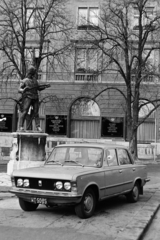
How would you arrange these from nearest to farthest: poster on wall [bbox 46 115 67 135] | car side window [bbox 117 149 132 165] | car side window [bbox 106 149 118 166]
Result: 1. car side window [bbox 106 149 118 166]
2. car side window [bbox 117 149 132 165]
3. poster on wall [bbox 46 115 67 135]

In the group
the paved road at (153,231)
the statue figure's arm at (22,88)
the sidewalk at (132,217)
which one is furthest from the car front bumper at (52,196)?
the statue figure's arm at (22,88)

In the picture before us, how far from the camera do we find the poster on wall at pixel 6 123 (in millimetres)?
28734

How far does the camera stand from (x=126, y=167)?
26.8ft

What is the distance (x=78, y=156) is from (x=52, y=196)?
4.80 feet

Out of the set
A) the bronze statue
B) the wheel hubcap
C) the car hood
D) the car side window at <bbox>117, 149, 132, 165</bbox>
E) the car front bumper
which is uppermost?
the bronze statue

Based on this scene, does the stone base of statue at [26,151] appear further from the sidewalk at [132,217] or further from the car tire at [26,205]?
the car tire at [26,205]

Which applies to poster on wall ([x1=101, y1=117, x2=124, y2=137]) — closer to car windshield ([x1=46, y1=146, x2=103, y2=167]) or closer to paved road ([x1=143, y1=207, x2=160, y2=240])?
car windshield ([x1=46, y1=146, x2=103, y2=167])

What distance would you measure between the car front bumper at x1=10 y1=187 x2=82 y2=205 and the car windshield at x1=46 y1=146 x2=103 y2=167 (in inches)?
43.4

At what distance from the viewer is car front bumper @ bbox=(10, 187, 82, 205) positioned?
20.3 ft

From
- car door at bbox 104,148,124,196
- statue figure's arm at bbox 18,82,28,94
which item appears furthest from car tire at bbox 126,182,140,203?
statue figure's arm at bbox 18,82,28,94

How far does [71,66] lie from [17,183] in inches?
893

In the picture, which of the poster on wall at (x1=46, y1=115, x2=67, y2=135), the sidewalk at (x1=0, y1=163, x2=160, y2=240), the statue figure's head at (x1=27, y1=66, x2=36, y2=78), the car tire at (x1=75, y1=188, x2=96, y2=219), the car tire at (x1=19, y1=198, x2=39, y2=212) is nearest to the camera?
the sidewalk at (x1=0, y1=163, x2=160, y2=240)

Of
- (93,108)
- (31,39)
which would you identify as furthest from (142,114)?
(31,39)

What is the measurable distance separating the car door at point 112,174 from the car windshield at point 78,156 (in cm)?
24
